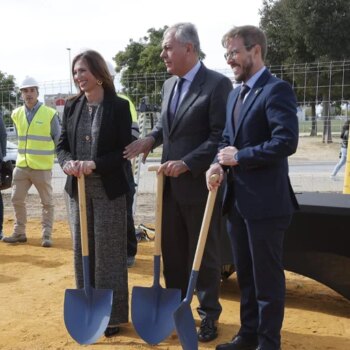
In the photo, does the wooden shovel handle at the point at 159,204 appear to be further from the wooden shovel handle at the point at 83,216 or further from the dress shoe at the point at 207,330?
the dress shoe at the point at 207,330

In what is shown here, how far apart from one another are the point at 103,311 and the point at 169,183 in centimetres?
97

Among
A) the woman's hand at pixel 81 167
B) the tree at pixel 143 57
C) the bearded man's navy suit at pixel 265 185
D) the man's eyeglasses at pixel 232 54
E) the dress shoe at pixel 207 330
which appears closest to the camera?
the bearded man's navy suit at pixel 265 185

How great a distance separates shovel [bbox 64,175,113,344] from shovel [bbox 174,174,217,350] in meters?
0.53

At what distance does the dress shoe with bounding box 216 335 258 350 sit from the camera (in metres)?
3.36

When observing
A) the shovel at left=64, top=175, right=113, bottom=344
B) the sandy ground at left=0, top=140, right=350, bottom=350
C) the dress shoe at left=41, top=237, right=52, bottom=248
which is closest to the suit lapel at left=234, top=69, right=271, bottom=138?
the shovel at left=64, top=175, right=113, bottom=344

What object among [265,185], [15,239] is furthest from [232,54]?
[15,239]

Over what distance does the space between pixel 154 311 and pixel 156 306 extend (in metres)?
0.04

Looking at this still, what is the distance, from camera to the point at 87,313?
11.7 feet

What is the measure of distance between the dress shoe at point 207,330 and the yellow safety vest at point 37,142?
11.9 feet

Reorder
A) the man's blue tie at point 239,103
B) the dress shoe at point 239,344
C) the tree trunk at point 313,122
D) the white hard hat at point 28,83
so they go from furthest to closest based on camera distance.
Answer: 1. the tree trunk at point 313,122
2. the white hard hat at point 28,83
3. the dress shoe at point 239,344
4. the man's blue tie at point 239,103

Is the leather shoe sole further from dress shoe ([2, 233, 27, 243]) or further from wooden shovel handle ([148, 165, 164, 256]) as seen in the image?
wooden shovel handle ([148, 165, 164, 256])

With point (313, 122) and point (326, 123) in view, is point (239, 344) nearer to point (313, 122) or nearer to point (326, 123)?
point (326, 123)

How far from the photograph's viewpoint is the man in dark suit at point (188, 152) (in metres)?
3.46

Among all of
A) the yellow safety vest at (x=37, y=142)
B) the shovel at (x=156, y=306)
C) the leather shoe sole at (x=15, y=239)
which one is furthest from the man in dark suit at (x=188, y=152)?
the leather shoe sole at (x=15, y=239)
